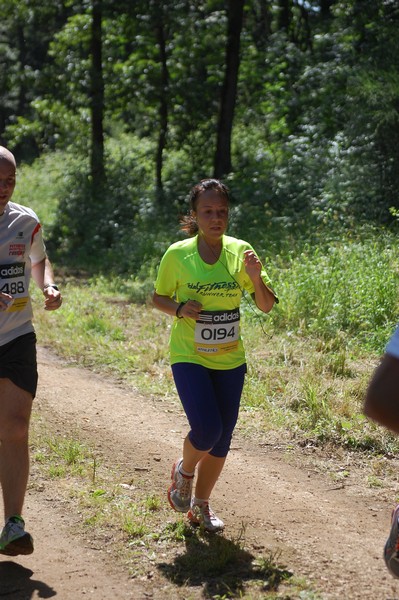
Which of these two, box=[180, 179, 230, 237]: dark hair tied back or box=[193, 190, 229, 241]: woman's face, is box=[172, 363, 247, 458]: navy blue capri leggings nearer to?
box=[193, 190, 229, 241]: woman's face

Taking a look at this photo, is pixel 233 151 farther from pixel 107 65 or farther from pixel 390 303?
pixel 390 303

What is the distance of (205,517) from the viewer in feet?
16.2

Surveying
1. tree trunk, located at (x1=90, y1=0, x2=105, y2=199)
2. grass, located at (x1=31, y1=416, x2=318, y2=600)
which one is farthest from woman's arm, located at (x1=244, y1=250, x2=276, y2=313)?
tree trunk, located at (x1=90, y1=0, x2=105, y2=199)

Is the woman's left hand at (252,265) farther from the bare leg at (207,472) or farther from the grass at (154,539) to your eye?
the grass at (154,539)

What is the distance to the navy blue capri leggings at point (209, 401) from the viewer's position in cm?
457

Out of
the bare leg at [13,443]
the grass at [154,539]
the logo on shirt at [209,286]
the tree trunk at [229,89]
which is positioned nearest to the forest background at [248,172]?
the tree trunk at [229,89]

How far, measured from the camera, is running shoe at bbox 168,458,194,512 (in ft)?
15.8

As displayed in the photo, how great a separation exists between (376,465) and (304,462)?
1.71 ft

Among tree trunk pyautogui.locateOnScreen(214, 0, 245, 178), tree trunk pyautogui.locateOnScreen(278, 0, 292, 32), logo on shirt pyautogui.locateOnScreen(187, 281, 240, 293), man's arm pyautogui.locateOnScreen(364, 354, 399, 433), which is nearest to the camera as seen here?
man's arm pyautogui.locateOnScreen(364, 354, 399, 433)

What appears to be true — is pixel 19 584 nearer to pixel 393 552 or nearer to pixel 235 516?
pixel 235 516

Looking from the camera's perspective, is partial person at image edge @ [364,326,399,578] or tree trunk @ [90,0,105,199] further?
tree trunk @ [90,0,105,199]

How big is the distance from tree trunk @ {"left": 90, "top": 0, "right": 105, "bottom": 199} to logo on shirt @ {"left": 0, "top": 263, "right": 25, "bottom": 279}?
1613 centimetres

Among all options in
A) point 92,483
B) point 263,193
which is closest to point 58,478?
point 92,483

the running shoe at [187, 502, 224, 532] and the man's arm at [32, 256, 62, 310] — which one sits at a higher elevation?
the man's arm at [32, 256, 62, 310]
